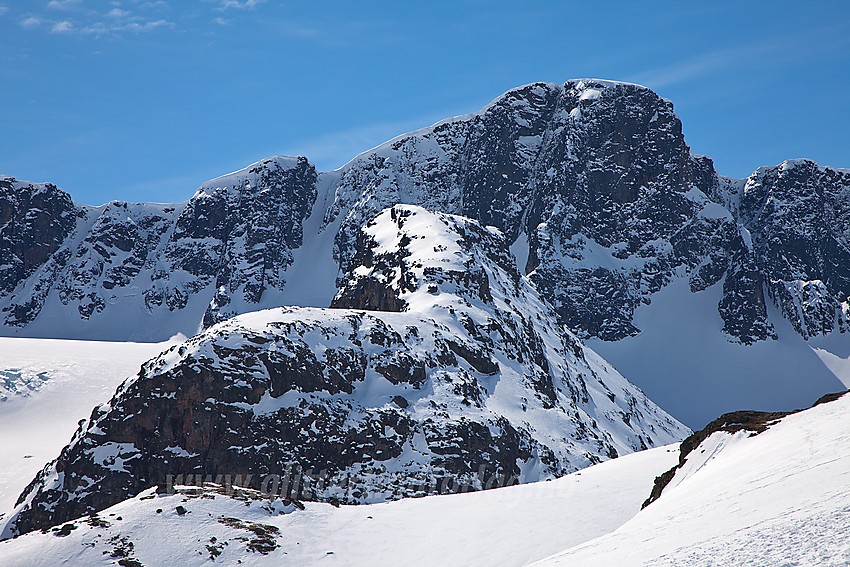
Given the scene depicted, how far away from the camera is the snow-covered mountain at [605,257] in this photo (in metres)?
157

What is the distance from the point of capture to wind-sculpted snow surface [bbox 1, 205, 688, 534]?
51500mm

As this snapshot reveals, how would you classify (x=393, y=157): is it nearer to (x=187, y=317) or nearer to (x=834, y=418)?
(x=187, y=317)

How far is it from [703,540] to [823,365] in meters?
154

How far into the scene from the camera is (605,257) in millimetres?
172000

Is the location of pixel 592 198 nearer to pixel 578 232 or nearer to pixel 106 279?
pixel 578 232

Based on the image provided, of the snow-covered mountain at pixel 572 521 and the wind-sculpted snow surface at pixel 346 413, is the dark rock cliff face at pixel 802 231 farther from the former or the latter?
the snow-covered mountain at pixel 572 521

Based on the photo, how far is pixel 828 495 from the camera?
1708 cm

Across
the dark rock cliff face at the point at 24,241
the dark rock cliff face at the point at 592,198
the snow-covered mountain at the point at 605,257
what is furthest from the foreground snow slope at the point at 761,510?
the dark rock cliff face at the point at 24,241

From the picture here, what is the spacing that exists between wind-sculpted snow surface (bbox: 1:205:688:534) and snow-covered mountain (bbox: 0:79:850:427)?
85768mm

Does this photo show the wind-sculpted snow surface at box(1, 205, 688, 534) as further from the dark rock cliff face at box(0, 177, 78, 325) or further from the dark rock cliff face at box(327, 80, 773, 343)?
the dark rock cliff face at box(0, 177, 78, 325)

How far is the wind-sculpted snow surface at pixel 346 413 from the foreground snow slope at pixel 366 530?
16.9 meters

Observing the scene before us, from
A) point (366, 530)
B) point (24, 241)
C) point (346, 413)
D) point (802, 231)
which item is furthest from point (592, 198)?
point (366, 530)

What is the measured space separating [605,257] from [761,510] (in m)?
158

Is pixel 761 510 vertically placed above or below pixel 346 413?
below
